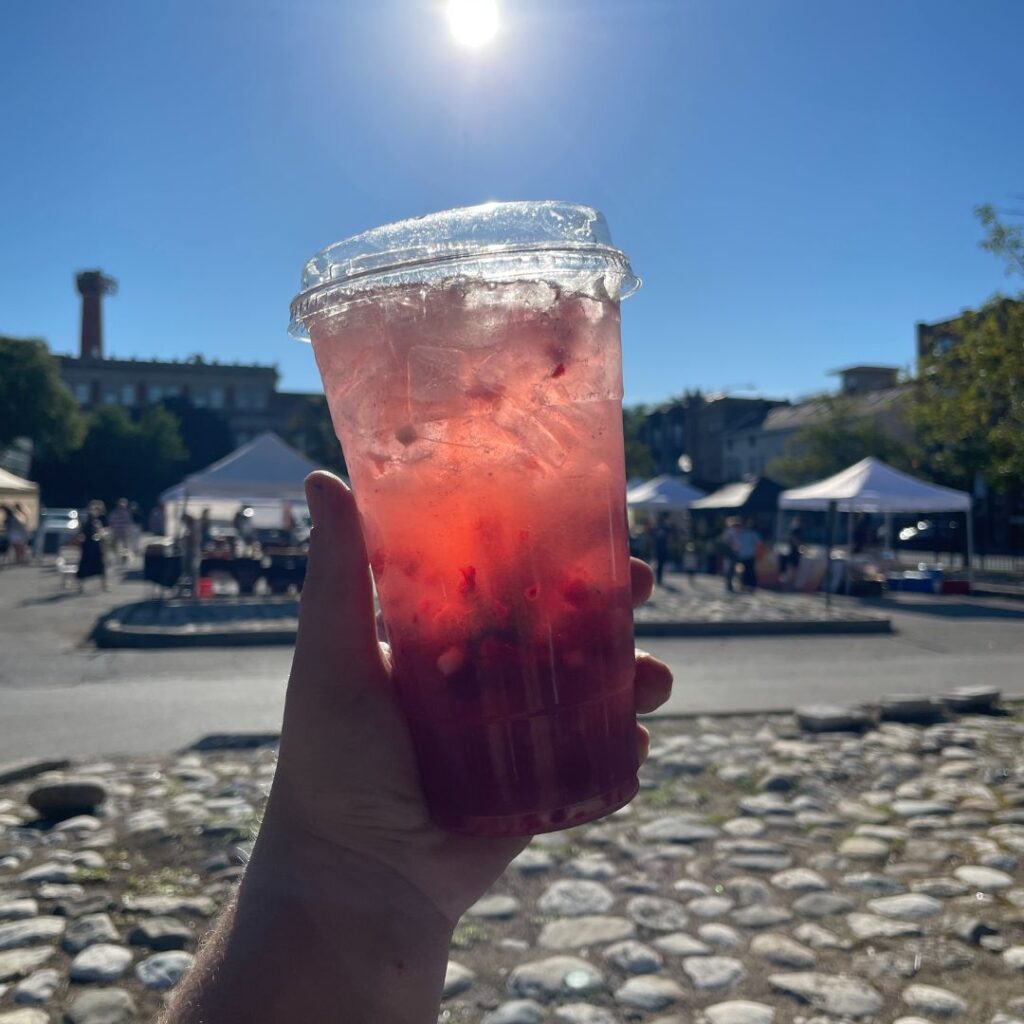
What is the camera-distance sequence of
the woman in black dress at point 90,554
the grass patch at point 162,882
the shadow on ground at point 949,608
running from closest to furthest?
the grass patch at point 162,882 → the shadow on ground at point 949,608 → the woman in black dress at point 90,554

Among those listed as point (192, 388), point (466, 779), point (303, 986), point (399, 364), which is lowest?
point (303, 986)

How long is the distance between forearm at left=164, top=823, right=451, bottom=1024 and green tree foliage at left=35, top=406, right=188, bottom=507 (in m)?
65.2

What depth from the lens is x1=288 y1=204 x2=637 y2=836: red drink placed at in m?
1.43

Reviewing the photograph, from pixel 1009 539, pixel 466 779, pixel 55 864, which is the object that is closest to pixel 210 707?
pixel 55 864

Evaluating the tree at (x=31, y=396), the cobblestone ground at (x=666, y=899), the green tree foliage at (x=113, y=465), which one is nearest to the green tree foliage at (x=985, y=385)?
the cobblestone ground at (x=666, y=899)

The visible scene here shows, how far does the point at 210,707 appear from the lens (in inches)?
301

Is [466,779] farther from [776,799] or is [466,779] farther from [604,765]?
[776,799]

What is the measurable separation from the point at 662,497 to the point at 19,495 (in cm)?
2133

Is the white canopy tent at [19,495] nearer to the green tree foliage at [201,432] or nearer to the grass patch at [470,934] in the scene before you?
the grass patch at [470,934]

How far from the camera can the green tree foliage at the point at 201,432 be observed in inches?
2857

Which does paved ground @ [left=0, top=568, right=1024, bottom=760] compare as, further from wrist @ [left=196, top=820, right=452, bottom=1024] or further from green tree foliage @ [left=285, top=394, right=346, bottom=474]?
green tree foliage @ [left=285, top=394, right=346, bottom=474]

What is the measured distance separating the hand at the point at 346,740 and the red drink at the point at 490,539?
0.05 metres

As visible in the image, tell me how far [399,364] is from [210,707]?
22.4 feet

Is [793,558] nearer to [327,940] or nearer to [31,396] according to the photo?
[327,940]
